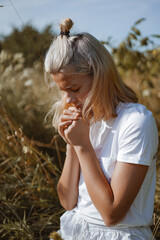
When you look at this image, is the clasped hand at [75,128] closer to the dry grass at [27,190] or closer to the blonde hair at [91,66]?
the blonde hair at [91,66]

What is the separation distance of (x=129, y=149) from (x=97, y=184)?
0.69ft

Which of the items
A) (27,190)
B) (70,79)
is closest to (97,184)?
(70,79)

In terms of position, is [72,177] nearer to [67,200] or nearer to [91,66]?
[67,200]

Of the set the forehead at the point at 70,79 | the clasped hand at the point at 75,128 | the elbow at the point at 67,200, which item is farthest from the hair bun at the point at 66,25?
the elbow at the point at 67,200

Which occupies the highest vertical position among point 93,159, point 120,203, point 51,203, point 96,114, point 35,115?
point 96,114

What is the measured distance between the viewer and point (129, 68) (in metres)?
2.84

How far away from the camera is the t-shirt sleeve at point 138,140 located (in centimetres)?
119

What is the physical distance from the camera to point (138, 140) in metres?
1.19

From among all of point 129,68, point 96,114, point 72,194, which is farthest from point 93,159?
point 129,68

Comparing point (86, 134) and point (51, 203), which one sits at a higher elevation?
point (86, 134)

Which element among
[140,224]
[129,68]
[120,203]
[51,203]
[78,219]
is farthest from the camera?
[129,68]

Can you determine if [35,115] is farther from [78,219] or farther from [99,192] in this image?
[99,192]

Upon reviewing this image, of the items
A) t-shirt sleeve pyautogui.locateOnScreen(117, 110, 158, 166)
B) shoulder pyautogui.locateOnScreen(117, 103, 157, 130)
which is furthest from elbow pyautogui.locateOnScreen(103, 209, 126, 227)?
shoulder pyautogui.locateOnScreen(117, 103, 157, 130)

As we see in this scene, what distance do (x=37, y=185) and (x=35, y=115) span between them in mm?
1184
